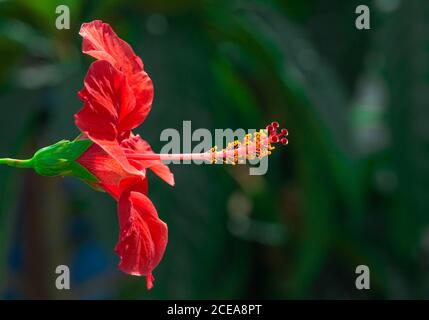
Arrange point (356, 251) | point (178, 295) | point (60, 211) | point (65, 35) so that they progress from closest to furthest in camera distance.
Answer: point (178, 295) < point (65, 35) < point (60, 211) < point (356, 251)

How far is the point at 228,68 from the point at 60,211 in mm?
478

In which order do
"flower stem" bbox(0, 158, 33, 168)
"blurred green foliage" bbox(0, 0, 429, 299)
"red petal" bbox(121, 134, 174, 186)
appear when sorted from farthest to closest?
→ "blurred green foliage" bbox(0, 0, 429, 299) → "red petal" bbox(121, 134, 174, 186) → "flower stem" bbox(0, 158, 33, 168)

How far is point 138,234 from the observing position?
58 centimetres

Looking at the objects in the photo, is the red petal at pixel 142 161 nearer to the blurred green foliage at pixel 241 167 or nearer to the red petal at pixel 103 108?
the red petal at pixel 103 108

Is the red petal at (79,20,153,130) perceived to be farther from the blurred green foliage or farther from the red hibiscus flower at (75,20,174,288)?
the blurred green foliage

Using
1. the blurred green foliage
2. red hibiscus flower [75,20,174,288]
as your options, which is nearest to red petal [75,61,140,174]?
red hibiscus flower [75,20,174,288]

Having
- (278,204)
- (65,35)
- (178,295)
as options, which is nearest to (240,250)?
(278,204)

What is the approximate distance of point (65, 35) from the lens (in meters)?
1.42

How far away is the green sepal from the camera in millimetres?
569

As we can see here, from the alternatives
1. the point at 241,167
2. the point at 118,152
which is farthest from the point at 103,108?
the point at 241,167

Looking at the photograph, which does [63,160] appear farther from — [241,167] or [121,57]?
[241,167]

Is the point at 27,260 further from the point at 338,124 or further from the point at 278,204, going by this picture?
the point at 338,124

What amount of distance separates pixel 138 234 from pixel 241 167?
1.11 m

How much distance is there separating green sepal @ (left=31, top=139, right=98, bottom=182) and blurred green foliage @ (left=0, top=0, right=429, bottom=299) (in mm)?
747
